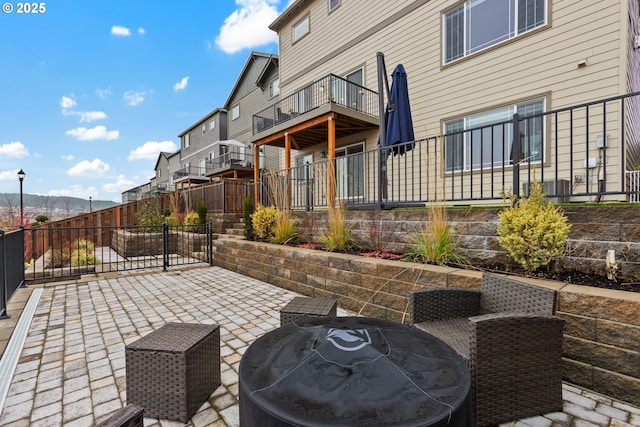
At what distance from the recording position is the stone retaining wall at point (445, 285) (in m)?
1.82

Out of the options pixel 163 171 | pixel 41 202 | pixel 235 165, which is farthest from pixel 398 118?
pixel 163 171

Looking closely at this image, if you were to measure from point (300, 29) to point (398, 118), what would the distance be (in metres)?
7.33

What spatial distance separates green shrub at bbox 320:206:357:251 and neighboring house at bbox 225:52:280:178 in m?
9.44

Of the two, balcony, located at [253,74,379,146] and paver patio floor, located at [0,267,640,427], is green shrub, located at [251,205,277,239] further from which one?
balcony, located at [253,74,379,146]

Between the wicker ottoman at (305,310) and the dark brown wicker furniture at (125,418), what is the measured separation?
121 centimetres

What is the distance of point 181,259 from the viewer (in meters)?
7.80

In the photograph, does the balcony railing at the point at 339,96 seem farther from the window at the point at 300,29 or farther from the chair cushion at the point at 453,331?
the chair cushion at the point at 453,331

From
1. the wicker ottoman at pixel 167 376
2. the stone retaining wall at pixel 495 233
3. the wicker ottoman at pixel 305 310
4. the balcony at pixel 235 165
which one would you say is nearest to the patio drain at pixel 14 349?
the wicker ottoman at pixel 167 376

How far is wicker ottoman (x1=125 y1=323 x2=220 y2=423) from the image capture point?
1.72 meters

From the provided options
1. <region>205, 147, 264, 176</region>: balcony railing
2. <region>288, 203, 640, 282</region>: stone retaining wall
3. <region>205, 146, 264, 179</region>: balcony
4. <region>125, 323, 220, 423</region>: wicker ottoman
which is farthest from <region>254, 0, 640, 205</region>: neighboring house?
<region>205, 147, 264, 176</region>: balcony railing

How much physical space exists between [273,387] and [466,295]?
1738 mm

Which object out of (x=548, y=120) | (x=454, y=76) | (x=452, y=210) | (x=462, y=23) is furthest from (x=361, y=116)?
(x=452, y=210)

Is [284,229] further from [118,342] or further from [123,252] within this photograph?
[123,252]

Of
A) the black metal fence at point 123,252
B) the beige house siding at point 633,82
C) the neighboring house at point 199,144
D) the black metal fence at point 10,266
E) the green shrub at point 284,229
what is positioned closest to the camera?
the black metal fence at point 10,266
